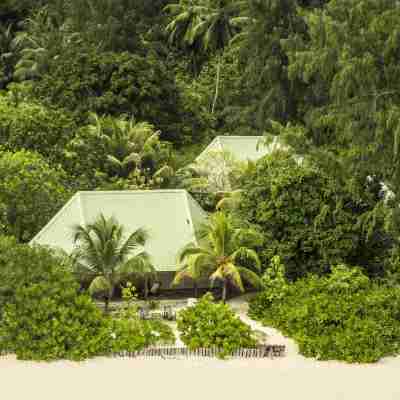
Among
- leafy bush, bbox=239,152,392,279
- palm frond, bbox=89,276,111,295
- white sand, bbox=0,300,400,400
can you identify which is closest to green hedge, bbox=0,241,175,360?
white sand, bbox=0,300,400,400

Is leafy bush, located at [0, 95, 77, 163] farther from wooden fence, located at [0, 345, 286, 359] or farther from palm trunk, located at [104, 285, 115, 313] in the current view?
wooden fence, located at [0, 345, 286, 359]

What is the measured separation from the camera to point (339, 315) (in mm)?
20797

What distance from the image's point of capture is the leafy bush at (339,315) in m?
20.1

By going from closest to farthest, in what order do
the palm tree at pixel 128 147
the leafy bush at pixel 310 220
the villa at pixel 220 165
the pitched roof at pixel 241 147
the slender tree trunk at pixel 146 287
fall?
the slender tree trunk at pixel 146 287 < the leafy bush at pixel 310 220 < the villa at pixel 220 165 < the palm tree at pixel 128 147 < the pitched roof at pixel 241 147

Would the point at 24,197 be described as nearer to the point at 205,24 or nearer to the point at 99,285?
the point at 99,285

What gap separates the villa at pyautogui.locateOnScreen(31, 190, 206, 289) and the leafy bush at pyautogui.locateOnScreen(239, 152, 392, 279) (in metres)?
1.94

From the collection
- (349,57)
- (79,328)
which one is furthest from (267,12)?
(79,328)

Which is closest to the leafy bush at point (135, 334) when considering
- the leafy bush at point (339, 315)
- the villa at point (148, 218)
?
the leafy bush at point (339, 315)

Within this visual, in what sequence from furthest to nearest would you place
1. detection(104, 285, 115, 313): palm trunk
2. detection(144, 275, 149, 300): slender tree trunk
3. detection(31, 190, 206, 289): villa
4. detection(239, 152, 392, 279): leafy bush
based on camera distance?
detection(31, 190, 206, 289): villa
detection(239, 152, 392, 279): leafy bush
detection(144, 275, 149, 300): slender tree trunk
detection(104, 285, 115, 313): palm trunk

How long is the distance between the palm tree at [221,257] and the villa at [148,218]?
0.95 m

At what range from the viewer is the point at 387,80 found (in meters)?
24.2

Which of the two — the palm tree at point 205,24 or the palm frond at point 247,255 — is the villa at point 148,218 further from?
the palm tree at point 205,24

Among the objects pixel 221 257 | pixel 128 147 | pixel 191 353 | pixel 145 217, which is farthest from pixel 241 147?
pixel 191 353

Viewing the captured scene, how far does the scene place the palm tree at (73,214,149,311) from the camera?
23397mm
